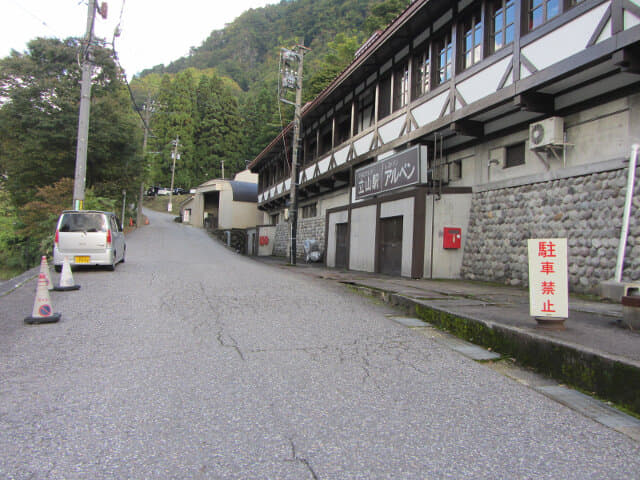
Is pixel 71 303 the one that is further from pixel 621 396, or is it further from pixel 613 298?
pixel 613 298

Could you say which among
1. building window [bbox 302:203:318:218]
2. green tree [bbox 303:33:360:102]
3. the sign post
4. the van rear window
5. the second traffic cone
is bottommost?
the second traffic cone

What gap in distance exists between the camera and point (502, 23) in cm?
952

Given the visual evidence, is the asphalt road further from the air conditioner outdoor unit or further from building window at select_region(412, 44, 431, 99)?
building window at select_region(412, 44, 431, 99)

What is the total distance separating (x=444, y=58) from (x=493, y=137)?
282cm

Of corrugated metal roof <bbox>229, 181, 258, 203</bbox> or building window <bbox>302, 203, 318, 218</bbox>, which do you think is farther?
corrugated metal roof <bbox>229, 181, 258, 203</bbox>

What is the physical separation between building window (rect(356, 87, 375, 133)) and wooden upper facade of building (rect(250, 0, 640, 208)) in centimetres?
4

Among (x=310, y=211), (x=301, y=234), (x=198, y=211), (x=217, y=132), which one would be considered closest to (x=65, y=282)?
(x=301, y=234)

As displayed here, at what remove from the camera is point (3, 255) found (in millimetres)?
22953

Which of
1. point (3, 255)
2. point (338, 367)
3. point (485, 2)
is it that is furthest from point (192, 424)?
point (3, 255)

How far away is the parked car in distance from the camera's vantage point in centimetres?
1088

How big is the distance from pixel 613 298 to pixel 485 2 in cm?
737

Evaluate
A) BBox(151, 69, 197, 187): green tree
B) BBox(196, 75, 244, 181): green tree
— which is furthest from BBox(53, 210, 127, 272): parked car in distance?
BBox(196, 75, 244, 181): green tree

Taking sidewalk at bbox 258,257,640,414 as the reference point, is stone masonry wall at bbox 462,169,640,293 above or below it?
above

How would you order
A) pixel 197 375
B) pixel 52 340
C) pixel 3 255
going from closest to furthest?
pixel 197 375, pixel 52 340, pixel 3 255
